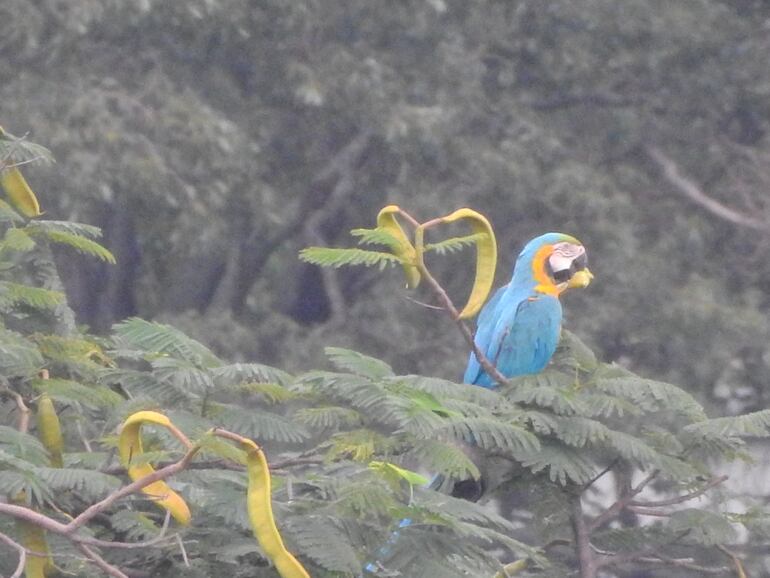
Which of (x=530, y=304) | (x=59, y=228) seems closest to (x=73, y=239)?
(x=59, y=228)

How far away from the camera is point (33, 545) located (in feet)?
4.67

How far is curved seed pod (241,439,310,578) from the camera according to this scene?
1247 mm

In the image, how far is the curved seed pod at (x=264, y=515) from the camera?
1247 mm

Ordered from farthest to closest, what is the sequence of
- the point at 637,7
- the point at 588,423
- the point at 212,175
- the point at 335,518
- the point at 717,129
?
the point at 717,129 < the point at 637,7 < the point at 212,175 < the point at 588,423 < the point at 335,518

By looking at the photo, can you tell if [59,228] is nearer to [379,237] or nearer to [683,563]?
[379,237]

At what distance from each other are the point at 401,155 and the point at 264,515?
4401 mm

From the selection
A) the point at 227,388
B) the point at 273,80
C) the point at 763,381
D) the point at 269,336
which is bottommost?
the point at 763,381

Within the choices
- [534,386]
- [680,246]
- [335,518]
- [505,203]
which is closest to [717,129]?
[680,246]

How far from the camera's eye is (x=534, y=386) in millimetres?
1896

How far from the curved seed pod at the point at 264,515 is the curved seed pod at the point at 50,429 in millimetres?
355

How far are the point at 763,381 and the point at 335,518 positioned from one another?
451 cm

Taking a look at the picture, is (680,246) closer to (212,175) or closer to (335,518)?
(212,175)

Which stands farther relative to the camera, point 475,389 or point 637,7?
point 637,7

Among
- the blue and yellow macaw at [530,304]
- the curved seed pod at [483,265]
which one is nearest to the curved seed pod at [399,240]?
the curved seed pod at [483,265]
